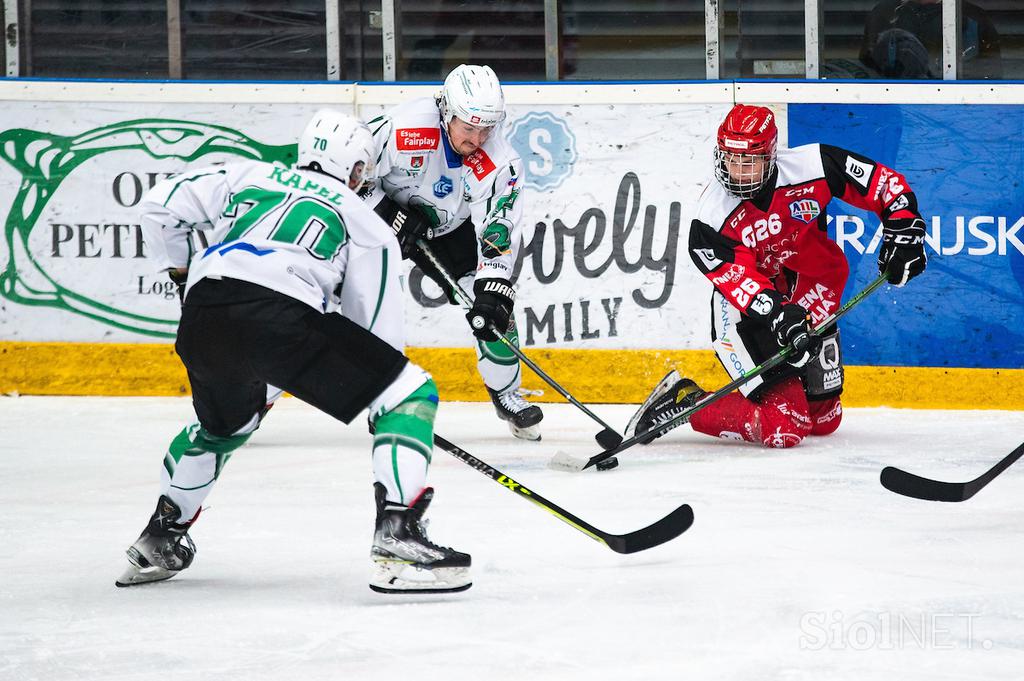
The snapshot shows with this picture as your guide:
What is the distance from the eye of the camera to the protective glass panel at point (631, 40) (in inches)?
199

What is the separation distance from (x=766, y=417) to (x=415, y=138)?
4.30 ft

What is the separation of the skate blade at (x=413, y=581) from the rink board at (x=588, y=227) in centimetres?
252

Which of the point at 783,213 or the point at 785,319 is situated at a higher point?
the point at 783,213

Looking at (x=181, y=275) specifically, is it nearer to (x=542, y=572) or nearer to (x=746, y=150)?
(x=542, y=572)

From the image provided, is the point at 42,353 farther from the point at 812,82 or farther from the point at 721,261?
the point at 812,82

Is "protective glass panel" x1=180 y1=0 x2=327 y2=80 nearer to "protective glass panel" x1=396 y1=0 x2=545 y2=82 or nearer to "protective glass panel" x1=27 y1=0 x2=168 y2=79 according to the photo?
"protective glass panel" x1=27 y1=0 x2=168 y2=79

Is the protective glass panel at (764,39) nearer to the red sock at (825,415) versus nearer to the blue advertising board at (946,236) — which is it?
the blue advertising board at (946,236)

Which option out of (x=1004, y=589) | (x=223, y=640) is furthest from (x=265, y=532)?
(x=1004, y=589)

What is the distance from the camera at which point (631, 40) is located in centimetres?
512

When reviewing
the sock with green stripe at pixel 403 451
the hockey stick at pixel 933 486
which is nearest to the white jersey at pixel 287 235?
the sock with green stripe at pixel 403 451

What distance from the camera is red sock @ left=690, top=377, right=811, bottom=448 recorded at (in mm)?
3957

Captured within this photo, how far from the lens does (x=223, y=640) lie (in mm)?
2104

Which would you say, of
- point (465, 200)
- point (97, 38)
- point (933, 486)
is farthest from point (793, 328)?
point (97, 38)

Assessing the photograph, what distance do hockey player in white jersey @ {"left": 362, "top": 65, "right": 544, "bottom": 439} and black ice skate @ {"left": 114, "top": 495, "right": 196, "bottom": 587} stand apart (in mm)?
1424
